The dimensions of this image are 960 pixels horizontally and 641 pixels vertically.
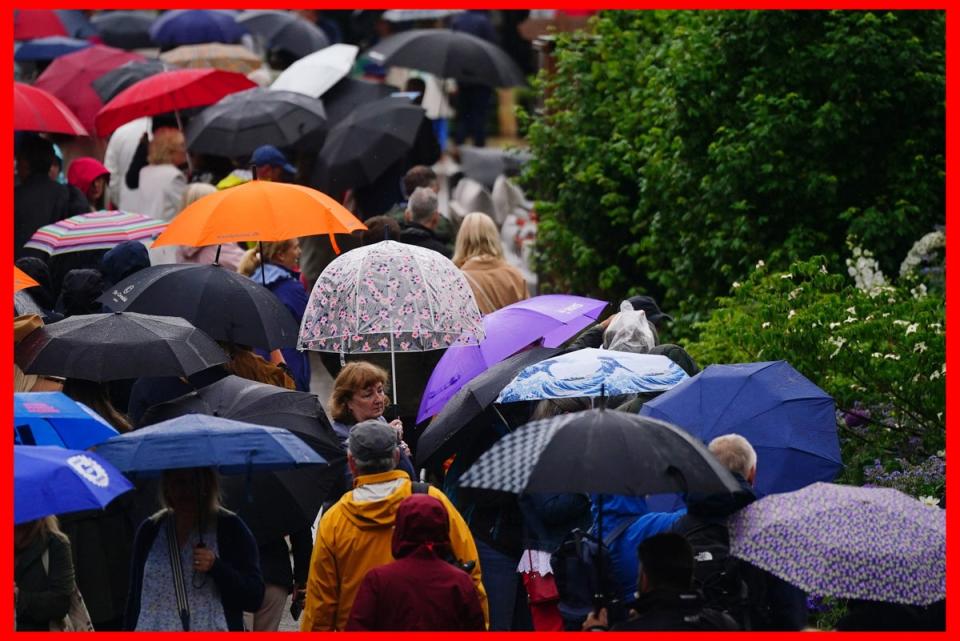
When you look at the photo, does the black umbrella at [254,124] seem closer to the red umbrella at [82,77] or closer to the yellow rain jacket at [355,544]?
the red umbrella at [82,77]

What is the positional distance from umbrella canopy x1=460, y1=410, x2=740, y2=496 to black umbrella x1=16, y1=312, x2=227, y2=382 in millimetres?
2264

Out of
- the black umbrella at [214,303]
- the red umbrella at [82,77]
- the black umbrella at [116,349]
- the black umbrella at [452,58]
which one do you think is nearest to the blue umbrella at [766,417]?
the black umbrella at [116,349]

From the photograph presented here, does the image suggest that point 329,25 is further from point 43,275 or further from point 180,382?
point 180,382

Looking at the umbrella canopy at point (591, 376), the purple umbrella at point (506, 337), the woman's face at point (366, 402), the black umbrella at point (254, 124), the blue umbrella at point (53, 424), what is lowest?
the black umbrella at point (254, 124)

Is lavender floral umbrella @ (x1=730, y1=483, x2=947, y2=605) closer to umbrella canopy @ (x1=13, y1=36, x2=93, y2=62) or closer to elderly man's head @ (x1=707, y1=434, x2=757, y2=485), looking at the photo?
elderly man's head @ (x1=707, y1=434, x2=757, y2=485)

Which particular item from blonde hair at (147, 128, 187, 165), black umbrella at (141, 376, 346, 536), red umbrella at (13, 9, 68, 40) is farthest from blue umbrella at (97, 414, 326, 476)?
red umbrella at (13, 9, 68, 40)

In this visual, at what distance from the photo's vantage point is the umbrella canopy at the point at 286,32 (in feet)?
70.5

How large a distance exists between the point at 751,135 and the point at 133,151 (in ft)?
20.1

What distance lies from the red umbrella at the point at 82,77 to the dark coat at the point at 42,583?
1227 cm

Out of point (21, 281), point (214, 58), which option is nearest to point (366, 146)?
point (21, 281)

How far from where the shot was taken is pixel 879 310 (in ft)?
31.0

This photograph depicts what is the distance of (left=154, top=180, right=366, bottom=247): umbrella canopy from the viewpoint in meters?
9.40

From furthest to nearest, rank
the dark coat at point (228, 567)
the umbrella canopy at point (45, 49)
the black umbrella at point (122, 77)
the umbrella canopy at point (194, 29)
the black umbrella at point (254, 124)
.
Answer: the umbrella canopy at point (194, 29) → the umbrella canopy at point (45, 49) → the black umbrella at point (122, 77) → the black umbrella at point (254, 124) → the dark coat at point (228, 567)

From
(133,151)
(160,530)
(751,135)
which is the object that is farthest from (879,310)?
(133,151)
